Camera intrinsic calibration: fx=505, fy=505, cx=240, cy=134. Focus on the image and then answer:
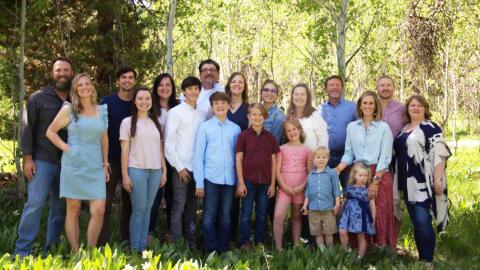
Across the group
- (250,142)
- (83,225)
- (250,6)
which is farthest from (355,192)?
(250,6)

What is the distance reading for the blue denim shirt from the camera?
222 inches

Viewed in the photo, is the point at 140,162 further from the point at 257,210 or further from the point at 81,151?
the point at 257,210

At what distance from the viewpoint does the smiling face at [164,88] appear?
5773 millimetres

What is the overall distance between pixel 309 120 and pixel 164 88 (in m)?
1.71

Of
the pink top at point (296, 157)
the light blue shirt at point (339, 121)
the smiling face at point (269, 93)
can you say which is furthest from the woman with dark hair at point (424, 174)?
the smiling face at point (269, 93)

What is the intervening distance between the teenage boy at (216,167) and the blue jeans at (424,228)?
2.02m

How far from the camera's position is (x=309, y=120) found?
19.2 ft

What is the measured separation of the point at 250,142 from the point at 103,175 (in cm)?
162

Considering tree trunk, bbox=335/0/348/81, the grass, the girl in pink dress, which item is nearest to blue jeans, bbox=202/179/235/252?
the grass

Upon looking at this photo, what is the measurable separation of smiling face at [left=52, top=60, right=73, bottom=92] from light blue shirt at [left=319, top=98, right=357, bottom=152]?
3.04 meters

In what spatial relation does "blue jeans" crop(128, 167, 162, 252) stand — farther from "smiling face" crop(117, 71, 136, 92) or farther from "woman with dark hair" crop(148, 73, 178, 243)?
"smiling face" crop(117, 71, 136, 92)

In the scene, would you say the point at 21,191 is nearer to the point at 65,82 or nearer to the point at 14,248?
the point at 14,248

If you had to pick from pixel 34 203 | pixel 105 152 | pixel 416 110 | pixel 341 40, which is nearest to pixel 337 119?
pixel 416 110

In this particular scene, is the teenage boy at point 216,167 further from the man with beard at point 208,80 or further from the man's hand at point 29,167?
the man's hand at point 29,167
